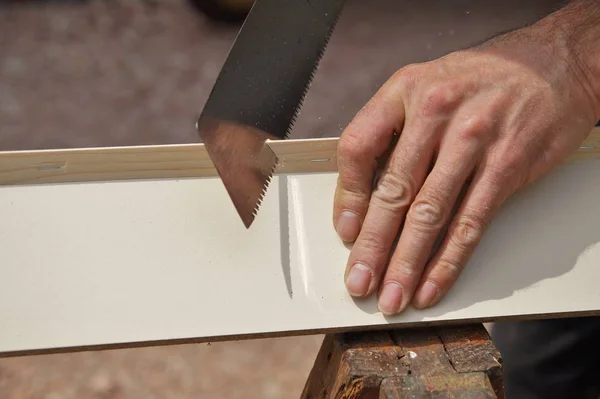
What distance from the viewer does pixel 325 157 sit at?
1.27 meters

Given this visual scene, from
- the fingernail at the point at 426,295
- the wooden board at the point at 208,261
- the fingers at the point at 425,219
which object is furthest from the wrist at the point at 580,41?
the fingernail at the point at 426,295

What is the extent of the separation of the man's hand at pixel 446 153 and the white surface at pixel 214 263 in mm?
54

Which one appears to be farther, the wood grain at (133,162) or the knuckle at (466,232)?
the wood grain at (133,162)

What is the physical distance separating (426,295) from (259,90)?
0.53 meters

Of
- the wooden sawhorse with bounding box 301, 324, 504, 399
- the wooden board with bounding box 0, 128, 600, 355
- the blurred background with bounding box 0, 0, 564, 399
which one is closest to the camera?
the wooden sawhorse with bounding box 301, 324, 504, 399

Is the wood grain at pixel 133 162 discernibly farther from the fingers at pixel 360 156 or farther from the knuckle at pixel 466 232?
the knuckle at pixel 466 232

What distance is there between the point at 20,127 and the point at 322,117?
1374 millimetres

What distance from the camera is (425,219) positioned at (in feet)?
3.54

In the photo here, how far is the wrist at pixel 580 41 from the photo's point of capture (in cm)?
124

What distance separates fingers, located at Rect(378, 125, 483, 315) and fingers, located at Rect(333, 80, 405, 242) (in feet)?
0.31

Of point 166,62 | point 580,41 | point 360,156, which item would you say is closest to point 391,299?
point 360,156

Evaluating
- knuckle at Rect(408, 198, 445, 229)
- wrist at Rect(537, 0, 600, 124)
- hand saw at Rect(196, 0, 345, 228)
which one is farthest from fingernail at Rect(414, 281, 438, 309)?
wrist at Rect(537, 0, 600, 124)

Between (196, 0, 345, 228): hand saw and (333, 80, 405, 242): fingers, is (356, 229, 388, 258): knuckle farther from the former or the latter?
(196, 0, 345, 228): hand saw

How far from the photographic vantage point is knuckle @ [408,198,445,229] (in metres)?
1.08
